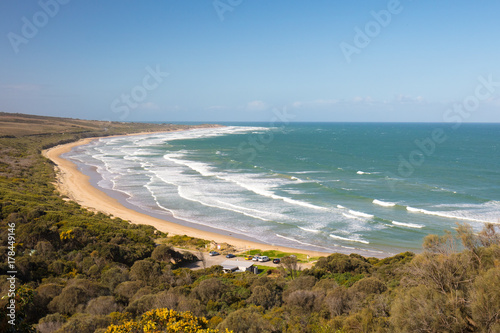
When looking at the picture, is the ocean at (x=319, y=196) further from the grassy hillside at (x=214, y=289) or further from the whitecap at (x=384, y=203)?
the grassy hillside at (x=214, y=289)

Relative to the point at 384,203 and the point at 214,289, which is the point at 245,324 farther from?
the point at 384,203

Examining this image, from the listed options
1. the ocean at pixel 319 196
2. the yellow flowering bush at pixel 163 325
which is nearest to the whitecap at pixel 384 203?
the ocean at pixel 319 196

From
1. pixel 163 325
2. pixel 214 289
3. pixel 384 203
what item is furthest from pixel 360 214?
pixel 163 325

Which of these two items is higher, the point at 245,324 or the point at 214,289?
the point at 245,324

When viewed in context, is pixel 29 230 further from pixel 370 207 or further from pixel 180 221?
pixel 370 207

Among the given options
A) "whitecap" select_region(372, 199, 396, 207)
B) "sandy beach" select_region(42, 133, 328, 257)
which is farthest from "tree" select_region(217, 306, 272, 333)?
"whitecap" select_region(372, 199, 396, 207)

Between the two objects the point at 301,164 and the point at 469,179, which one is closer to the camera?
the point at 469,179

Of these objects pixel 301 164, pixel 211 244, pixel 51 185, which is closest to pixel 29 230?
pixel 211 244
